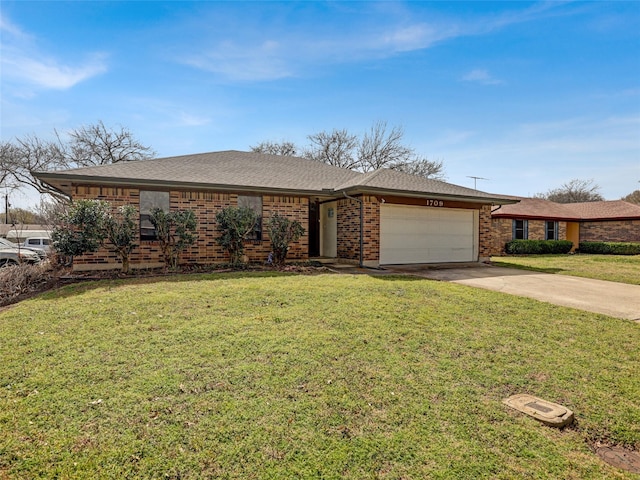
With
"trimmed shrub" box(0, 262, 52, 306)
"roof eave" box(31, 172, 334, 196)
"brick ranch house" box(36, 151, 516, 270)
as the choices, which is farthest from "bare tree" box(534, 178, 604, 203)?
"trimmed shrub" box(0, 262, 52, 306)

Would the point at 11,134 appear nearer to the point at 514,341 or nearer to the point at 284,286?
the point at 284,286

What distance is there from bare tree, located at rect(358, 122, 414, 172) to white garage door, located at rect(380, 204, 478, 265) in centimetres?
1790

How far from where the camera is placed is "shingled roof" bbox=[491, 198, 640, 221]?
21.1 metres

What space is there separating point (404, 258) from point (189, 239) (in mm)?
7243

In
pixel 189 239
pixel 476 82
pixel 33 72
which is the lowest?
pixel 189 239

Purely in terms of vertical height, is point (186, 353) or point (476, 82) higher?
point (476, 82)

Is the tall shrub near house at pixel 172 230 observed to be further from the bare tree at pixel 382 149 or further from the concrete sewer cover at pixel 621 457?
the bare tree at pixel 382 149

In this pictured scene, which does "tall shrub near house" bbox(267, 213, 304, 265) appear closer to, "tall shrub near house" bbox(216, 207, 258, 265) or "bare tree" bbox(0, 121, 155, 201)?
"tall shrub near house" bbox(216, 207, 258, 265)

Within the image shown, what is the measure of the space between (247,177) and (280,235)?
8.48 feet

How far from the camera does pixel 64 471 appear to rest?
2223 millimetres

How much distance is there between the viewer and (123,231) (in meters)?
9.09

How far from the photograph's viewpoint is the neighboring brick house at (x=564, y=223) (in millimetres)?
20383

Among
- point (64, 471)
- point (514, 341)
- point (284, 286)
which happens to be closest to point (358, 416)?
point (64, 471)

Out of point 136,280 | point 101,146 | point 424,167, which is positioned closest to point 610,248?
point 424,167
